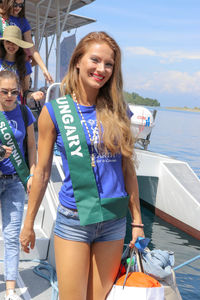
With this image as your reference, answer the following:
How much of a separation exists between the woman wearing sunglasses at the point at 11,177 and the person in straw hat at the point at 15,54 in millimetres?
521

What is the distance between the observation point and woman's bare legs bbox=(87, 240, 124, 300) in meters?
1.73

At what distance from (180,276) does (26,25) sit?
4008mm

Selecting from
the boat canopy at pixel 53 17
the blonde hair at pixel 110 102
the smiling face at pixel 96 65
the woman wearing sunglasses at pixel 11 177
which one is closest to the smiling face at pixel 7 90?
the woman wearing sunglasses at pixel 11 177

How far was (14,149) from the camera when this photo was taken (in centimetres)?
266

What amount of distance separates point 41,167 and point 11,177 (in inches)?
36.7

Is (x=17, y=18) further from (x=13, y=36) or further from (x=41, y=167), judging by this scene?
(x=41, y=167)

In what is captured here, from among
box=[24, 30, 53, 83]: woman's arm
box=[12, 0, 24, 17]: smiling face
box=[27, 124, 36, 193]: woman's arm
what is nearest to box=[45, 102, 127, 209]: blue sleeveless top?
box=[27, 124, 36, 193]: woman's arm

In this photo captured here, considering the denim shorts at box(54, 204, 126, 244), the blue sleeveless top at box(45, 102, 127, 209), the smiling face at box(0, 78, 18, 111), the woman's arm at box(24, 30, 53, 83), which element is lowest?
the denim shorts at box(54, 204, 126, 244)

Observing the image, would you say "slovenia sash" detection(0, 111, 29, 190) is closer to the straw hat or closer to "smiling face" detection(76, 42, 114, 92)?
the straw hat

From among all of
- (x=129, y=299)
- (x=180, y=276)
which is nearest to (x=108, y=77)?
(x=129, y=299)

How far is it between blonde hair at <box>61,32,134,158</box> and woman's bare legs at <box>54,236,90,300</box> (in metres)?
0.49

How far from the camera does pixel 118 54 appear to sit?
1835 millimetres

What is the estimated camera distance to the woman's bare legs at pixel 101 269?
68.2 inches

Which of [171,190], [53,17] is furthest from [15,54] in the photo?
[53,17]
